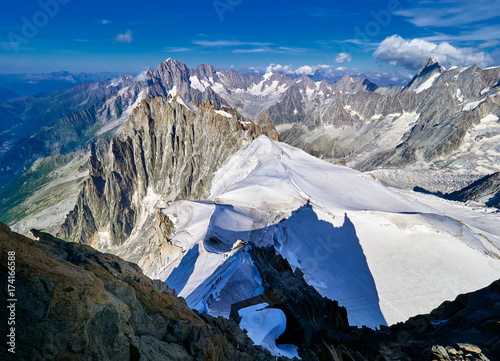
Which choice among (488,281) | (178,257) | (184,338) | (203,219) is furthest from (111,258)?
(488,281)

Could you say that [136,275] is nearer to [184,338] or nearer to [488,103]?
[184,338]

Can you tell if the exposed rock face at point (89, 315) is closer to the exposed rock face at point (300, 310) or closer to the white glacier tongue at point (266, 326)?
the white glacier tongue at point (266, 326)

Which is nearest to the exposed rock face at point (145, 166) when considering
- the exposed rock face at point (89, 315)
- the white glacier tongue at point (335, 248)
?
the white glacier tongue at point (335, 248)

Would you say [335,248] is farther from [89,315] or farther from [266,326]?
[89,315]

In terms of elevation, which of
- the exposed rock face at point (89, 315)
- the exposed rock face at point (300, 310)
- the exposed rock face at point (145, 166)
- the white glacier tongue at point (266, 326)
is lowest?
the exposed rock face at point (145, 166)

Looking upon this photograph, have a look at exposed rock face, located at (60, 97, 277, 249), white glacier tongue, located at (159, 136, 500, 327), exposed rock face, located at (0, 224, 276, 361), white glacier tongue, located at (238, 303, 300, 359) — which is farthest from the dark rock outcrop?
exposed rock face, located at (0, 224, 276, 361)
